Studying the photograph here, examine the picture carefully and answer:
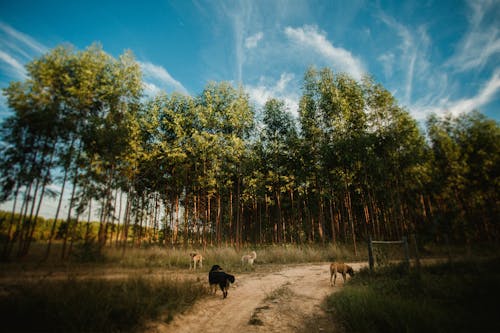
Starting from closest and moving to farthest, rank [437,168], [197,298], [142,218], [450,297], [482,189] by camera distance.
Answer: [450,297]
[197,298]
[482,189]
[437,168]
[142,218]

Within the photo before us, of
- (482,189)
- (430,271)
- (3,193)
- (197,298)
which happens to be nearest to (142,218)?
(3,193)

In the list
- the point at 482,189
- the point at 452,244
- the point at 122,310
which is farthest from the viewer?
the point at 482,189

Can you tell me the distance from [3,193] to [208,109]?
54.3 feet

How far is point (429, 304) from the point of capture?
17.5 ft

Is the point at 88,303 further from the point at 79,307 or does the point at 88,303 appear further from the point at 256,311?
the point at 256,311

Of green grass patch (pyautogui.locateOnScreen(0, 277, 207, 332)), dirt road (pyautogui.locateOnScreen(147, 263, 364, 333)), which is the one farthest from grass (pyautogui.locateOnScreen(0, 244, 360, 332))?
dirt road (pyautogui.locateOnScreen(147, 263, 364, 333))

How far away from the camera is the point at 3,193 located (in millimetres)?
10086

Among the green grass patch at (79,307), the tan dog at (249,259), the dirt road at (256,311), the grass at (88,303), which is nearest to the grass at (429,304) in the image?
the dirt road at (256,311)

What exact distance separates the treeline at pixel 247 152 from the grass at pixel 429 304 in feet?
19.5

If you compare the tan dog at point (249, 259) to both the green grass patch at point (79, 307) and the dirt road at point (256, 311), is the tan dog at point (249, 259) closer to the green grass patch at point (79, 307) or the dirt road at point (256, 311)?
the dirt road at point (256, 311)

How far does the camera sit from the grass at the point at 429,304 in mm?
4406

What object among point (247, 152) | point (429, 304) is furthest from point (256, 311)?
point (247, 152)

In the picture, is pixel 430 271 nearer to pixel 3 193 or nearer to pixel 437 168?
pixel 437 168

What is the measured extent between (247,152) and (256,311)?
63.5 ft
